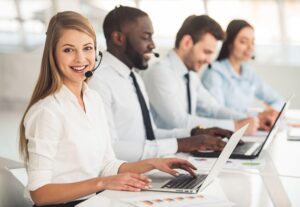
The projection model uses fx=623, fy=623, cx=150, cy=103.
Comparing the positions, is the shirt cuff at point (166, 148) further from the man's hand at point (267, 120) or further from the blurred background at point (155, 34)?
the man's hand at point (267, 120)

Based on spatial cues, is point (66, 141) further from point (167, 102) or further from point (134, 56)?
point (167, 102)

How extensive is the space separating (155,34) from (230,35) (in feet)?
9.77

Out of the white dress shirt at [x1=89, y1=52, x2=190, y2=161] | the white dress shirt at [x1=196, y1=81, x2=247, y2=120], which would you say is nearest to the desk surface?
the white dress shirt at [x1=89, y1=52, x2=190, y2=161]

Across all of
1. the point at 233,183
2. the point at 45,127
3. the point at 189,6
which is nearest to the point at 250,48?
the point at 233,183

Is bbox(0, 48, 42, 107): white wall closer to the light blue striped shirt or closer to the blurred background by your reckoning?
the blurred background

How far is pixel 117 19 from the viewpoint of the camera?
3.08m

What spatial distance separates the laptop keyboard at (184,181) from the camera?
6.64 feet

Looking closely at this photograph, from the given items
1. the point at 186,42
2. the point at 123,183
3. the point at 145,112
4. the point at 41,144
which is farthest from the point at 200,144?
the point at 186,42

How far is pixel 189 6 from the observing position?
7.97 metres

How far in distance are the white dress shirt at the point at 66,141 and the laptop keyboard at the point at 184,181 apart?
25 cm

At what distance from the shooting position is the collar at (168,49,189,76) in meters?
3.72

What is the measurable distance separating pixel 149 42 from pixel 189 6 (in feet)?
16.1

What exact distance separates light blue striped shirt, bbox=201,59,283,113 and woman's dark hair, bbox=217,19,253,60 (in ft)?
0.21

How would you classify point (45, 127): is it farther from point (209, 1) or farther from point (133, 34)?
point (209, 1)
